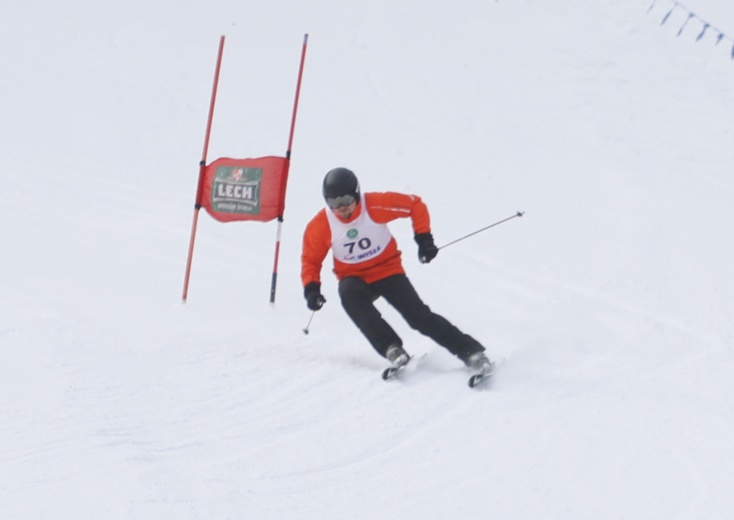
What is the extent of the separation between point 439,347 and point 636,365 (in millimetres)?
1223

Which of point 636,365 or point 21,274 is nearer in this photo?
point 636,365

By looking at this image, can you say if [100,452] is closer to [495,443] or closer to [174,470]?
[174,470]

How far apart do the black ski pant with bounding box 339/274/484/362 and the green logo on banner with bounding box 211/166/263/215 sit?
70.0 inches

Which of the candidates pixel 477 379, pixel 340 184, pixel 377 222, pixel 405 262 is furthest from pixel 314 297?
pixel 405 262

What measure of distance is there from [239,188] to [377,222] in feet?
6.31

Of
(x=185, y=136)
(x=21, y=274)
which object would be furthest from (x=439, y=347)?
(x=185, y=136)

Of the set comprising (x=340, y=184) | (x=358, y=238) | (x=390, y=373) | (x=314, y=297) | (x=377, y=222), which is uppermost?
(x=340, y=184)

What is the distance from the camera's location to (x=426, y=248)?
5.96 meters

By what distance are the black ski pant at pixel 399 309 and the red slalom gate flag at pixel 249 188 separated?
5.59 ft

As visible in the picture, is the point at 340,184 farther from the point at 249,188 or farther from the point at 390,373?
the point at 249,188

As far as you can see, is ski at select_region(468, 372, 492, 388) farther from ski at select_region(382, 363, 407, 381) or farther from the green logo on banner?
the green logo on banner

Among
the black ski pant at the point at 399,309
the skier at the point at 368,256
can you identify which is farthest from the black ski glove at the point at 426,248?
the black ski pant at the point at 399,309

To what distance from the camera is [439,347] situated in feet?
20.8

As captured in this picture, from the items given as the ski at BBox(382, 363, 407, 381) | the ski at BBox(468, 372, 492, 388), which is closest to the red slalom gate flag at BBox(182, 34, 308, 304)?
the ski at BBox(382, 363, 407, 381)
